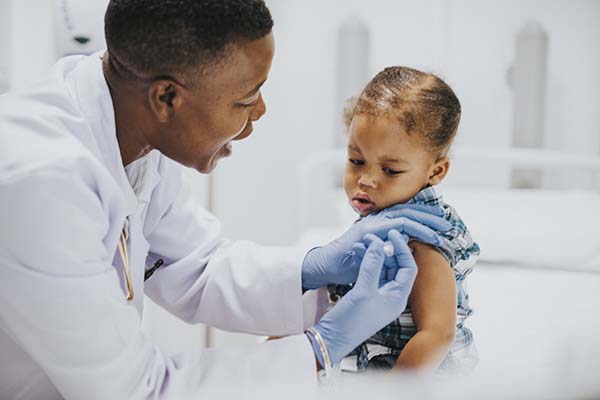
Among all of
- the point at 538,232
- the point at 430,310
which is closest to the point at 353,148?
the point at 430,310

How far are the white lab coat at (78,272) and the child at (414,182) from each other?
0.22 m

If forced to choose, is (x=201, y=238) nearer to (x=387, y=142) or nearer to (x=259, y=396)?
(x=387, y=142)

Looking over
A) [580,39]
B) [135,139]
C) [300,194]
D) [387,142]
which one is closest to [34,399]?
[135,139]

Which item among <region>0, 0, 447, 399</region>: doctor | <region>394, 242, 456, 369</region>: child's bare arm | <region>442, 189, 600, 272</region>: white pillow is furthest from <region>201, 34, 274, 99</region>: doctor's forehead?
<region>442, 189, 600, 272</region>: white pillow

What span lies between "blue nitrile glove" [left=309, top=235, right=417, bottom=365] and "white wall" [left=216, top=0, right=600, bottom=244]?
4.26ft

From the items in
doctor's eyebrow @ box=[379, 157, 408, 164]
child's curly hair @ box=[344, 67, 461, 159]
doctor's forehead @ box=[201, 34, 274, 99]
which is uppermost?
doctor's forehead @ box=[201, 34, 274, 99]

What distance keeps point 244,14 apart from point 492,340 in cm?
75

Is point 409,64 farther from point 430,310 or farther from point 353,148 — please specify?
point 430,310

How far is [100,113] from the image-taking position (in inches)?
41.4

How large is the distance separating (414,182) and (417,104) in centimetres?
14

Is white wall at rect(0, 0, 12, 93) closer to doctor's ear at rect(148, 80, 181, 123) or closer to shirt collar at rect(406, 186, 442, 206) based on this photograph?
doctor's ear at rect(148, 80, 181, 123)

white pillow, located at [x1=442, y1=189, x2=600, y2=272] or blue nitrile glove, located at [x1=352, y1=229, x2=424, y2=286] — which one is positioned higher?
blue nitrile glove, located at [x1=352, y1=229, x2=424, y2=286]

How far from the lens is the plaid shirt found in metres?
1.16

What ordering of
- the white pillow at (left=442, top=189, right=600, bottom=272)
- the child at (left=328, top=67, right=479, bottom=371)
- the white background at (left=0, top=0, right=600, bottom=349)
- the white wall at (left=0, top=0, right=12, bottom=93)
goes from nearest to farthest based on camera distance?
the child at (left=328, top=67, right=479, bottom=371) < the white wall at (left=0, top=0, right=12, bottom=93) < the white pillow at (left=442, top=189, right=600, bottom=272) < the white background at (left=0, top=0, right=600, bottom=349)
